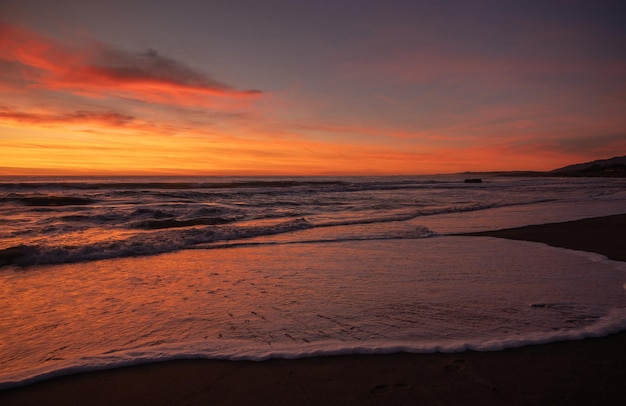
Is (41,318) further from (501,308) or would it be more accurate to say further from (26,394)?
(501,308)

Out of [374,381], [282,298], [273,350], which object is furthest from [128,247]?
[374,381]

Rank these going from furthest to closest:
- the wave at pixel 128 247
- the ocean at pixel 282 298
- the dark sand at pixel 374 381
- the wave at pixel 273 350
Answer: the wave at pixel 128 247 < the ocean at pixel 282 298 < the wave at pixel 273 350 < the dark sand at pixel 374 381

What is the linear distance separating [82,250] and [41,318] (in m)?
4.47

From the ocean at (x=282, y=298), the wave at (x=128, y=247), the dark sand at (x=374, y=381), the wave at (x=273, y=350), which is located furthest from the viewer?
the wave at (x=128, y=247)

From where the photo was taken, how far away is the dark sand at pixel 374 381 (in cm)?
281

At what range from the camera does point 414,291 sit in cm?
543

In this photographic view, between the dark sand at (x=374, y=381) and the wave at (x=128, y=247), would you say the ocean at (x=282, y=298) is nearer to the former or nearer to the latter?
the wave at (x=128, y=247)

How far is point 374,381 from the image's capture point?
3051 millimetres

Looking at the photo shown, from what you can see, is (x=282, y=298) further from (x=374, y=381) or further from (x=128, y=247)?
(x=128, y=247)

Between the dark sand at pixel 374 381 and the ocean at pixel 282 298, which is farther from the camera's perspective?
the ocean at pixel 282 298

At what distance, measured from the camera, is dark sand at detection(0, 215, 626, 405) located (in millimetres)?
2814

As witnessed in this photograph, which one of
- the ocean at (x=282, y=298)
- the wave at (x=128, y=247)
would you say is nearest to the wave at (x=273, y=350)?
the ocean at (x=282, y=298)

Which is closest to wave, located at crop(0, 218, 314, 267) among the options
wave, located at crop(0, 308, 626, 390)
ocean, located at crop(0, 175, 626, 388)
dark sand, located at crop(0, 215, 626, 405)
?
ocean, located at crop(0, 175, 626, 388)

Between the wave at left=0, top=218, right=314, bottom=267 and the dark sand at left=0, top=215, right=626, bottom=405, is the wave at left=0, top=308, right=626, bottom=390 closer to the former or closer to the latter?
the dark sand at left=0, top=215, right=626, bottom=405
